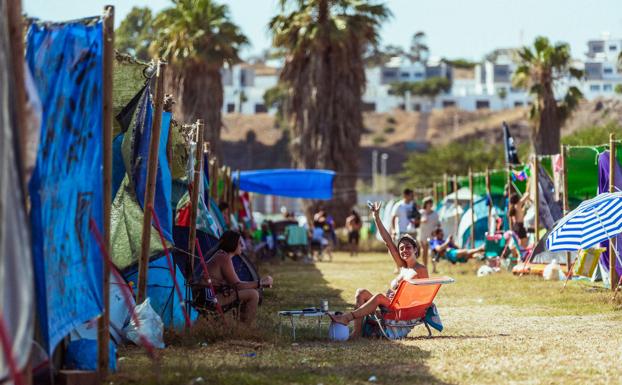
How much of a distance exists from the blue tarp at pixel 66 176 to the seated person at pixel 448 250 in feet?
49.1

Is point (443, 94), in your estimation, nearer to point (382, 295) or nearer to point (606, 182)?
point (606, 182)

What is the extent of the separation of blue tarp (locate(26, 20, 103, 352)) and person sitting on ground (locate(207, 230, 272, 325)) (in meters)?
3.48

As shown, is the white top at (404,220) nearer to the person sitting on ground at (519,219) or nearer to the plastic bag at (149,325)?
the person sitting on ground at (519,219)

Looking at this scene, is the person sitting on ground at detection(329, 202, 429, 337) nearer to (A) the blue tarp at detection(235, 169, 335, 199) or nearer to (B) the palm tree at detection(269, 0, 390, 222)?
(A) the blue tarp at detection(235, 169, 335, 199)

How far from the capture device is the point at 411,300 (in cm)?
1059

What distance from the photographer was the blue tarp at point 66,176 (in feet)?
22.8

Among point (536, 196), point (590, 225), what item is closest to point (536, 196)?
point (536, 196)

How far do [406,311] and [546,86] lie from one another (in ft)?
103

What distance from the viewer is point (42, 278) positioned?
6891 millimetres

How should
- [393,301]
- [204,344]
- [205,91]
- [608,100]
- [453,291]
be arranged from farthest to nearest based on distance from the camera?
[608,100] → [205,91] → [453,291] → [393,301] → [204,344]

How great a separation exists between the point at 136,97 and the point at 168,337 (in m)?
2.11

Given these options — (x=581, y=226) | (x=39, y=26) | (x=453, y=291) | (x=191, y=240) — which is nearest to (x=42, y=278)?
(x=39, y=26)

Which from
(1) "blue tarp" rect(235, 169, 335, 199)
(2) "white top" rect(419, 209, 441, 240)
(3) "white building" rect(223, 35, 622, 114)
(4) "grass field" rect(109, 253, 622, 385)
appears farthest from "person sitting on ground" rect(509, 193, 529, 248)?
(3) "white building" rect(223, 35, 622, 114)

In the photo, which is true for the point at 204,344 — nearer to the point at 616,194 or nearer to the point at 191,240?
the point at 191,240
